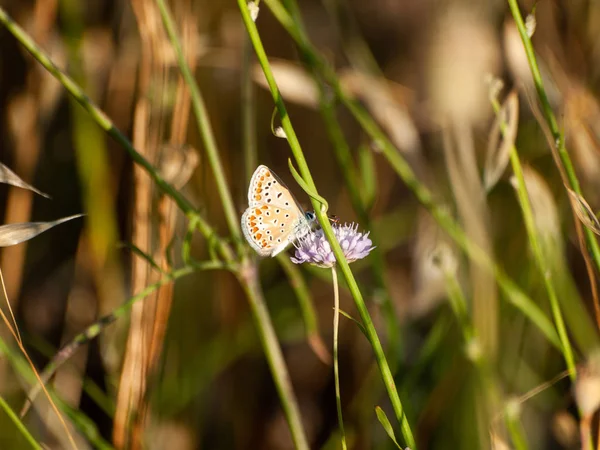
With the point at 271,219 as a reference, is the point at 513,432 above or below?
below

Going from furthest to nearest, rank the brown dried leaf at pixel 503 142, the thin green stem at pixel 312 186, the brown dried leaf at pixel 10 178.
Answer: the brown dried leaf at pixel 503 142, the brown dried leaf at pixel 10 178, the thin green stem at pixel 312 186

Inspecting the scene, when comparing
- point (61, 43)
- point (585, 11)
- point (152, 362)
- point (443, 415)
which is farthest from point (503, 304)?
point (61, 43)

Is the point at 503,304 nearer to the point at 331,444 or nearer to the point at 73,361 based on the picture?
the point at 331,444

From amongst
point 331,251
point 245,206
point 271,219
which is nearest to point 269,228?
point 271,219

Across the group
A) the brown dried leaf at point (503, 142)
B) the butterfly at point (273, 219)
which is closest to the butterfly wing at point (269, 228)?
the butterfly at point (273, 219)

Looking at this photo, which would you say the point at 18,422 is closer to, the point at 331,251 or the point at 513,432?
the point at 331,251

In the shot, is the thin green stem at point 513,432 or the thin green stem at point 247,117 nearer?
the thin green stem at point 513,432

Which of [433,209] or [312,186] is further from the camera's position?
[433,209]

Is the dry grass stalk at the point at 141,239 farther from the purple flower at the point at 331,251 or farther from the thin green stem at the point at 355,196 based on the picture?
the purple flower at the point at 331,251

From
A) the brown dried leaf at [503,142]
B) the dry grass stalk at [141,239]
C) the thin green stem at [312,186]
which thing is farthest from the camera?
the dry grass stalk at [141,239]
